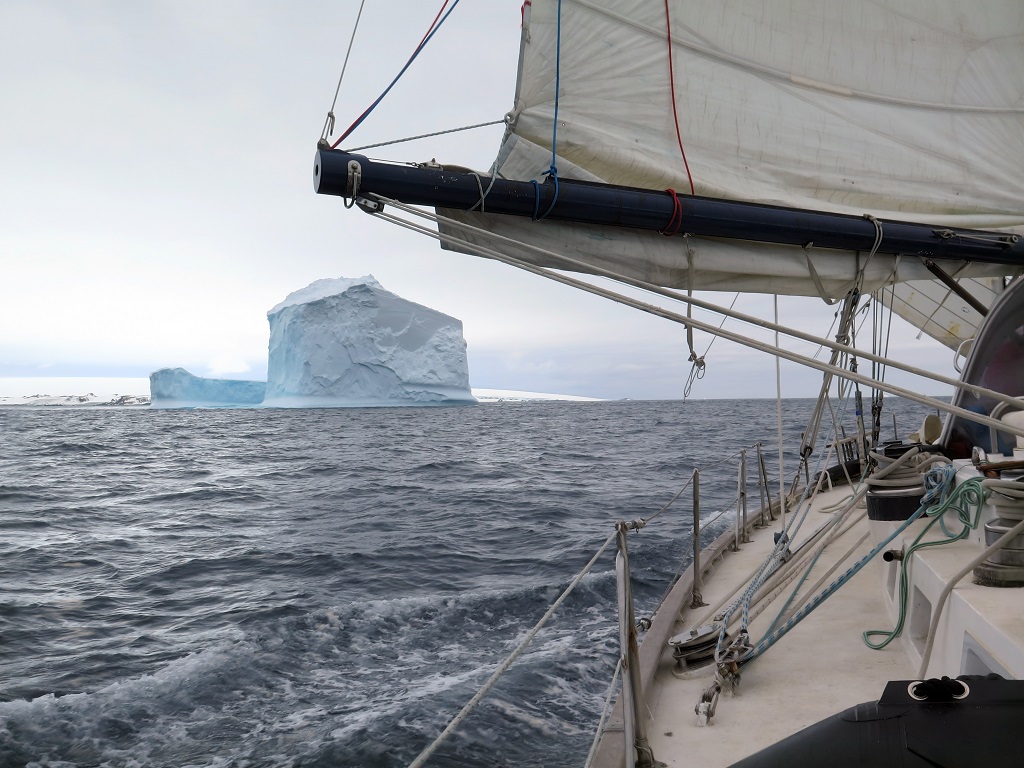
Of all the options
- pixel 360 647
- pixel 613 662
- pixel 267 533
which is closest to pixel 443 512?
pixel 267 533

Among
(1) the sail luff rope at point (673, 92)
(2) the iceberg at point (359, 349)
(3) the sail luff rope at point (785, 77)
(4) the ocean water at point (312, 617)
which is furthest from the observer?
(2) the iceberg at point (359, 349)

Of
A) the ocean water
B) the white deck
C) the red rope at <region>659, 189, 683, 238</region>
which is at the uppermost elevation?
the red rope at <region>659, 189, 683, 238</region>

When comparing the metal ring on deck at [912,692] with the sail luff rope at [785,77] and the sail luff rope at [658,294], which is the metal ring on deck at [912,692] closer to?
the sail luff rope at [658,294]

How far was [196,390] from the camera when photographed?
59.3 metres

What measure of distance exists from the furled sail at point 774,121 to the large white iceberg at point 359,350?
144 ft

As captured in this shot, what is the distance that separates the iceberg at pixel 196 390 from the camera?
57.0 m

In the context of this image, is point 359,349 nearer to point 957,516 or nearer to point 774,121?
point 774,121

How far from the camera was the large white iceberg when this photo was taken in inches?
1823

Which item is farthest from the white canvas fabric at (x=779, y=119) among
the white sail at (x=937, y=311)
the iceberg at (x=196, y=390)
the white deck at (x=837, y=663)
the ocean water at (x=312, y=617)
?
the iceberg at (x=196, y=390)

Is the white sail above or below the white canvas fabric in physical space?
below

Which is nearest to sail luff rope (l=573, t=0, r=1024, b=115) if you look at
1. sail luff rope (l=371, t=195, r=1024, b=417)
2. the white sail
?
sail luff rope (l=371, t=195, r=1024, b=417)

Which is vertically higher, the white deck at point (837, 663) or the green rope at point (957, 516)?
the green rope at point (957, 516)

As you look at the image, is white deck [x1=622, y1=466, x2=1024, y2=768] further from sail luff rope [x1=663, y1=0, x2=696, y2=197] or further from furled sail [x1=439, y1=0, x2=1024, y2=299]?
sail luff rope [x1=663, y1=0, x2=696, y2=197]

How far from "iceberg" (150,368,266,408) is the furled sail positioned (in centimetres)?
5901
